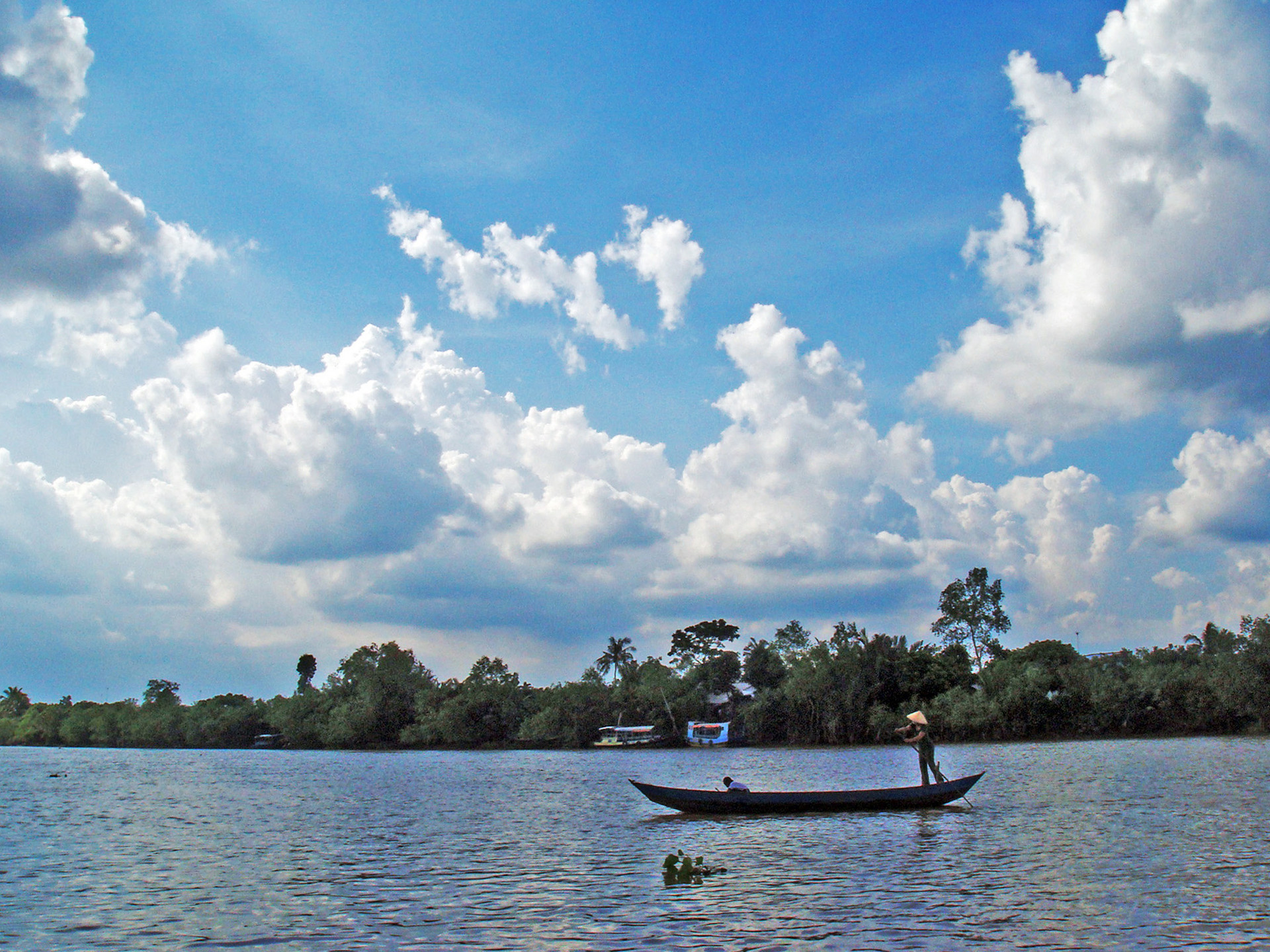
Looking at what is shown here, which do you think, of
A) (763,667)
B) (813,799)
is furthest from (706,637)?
(813,799)

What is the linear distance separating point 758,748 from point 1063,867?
3626 inches

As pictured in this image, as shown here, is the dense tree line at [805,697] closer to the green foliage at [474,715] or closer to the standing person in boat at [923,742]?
the green foliage at [474,715]

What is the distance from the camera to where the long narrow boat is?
3197 cm

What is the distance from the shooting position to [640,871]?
78.3 ft

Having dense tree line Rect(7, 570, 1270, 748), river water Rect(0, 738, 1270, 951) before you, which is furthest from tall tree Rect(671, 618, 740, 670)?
river water Rect(0, 738, 1270, 951)

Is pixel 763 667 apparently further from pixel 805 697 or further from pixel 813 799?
pixel 813 799

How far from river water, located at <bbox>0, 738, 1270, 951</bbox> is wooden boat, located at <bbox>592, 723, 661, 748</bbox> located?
7681 cm

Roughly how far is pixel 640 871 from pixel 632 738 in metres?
107

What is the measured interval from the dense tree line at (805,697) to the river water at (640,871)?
46404mm

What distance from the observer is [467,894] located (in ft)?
68.8

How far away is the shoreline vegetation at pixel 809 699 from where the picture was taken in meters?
92.2

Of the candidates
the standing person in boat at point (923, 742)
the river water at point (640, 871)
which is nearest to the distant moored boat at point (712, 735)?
the river water at point (640, 871)

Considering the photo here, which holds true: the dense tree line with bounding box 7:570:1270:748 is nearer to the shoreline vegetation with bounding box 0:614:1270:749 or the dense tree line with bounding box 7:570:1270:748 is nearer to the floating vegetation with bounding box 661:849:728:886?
the shoreline vegetation with bounding box 0:614:1270:749

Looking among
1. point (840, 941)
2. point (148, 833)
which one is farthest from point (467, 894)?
point (148, 833)
